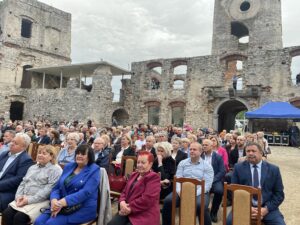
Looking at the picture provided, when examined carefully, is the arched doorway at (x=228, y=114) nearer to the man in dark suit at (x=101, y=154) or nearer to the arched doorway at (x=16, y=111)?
the man in dark suit at (x=101, y=154)

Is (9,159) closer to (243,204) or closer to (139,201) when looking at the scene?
(139,201)

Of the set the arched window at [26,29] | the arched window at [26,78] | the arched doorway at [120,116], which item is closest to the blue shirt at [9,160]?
the arched doorway at [120,116]

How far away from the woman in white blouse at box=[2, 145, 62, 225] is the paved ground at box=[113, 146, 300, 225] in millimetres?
1699

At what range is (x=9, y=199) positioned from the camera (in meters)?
3.80

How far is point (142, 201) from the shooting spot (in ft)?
10.4

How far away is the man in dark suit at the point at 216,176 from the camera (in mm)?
4664

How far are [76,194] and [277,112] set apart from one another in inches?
527

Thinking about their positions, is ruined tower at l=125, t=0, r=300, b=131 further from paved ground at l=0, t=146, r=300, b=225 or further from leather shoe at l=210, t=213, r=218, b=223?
leather shoe at l=210, t=213, r=218, b=223

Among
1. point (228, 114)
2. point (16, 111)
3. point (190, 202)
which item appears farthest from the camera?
point (16, 111)

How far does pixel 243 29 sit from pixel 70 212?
24.1 m

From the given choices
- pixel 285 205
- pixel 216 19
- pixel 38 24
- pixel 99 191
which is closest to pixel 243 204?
pixel 99 191

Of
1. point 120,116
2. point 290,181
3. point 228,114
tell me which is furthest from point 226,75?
point 290,181

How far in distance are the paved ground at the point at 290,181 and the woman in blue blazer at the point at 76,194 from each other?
5.63 ft

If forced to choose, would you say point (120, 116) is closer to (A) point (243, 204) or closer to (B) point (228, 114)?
(B) point (228, 114)
